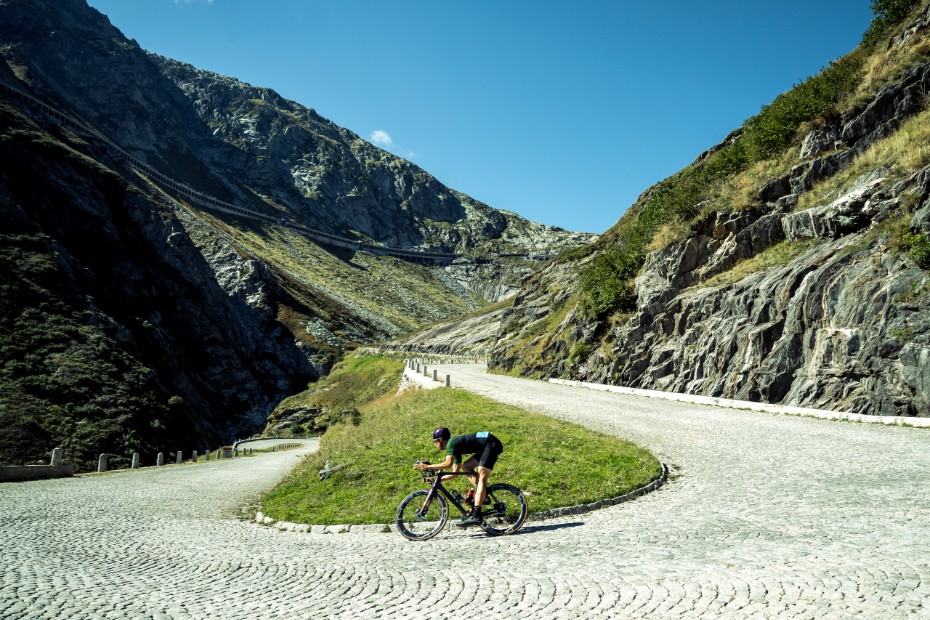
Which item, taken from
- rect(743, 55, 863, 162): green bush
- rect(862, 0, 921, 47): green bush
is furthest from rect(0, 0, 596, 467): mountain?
rect(862, 0, 921, 47): green bush

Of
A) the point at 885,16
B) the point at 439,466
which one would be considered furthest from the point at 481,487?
the point at 885,16

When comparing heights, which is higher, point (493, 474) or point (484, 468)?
point (484, 468)

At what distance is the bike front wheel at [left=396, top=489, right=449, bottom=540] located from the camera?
30.5 feet

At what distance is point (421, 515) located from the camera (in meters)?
9.38

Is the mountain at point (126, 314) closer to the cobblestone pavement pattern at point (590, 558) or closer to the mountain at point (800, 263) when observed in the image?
the cobblestone pavement pattern at point (590, 558)

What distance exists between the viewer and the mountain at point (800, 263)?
61.1ft

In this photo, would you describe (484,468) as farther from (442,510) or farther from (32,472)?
(32,472)

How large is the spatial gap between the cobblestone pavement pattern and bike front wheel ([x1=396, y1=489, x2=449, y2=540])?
1.19 ft

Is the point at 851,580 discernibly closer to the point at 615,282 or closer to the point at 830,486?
the point at 830,486

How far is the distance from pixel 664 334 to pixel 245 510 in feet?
78.0

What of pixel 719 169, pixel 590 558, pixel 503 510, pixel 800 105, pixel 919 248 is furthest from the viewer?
pixel 719 169

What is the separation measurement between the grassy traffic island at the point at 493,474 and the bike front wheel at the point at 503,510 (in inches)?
22.3

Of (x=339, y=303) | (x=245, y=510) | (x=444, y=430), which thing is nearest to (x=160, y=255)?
(x=339, y=303)

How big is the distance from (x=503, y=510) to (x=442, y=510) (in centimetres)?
111
